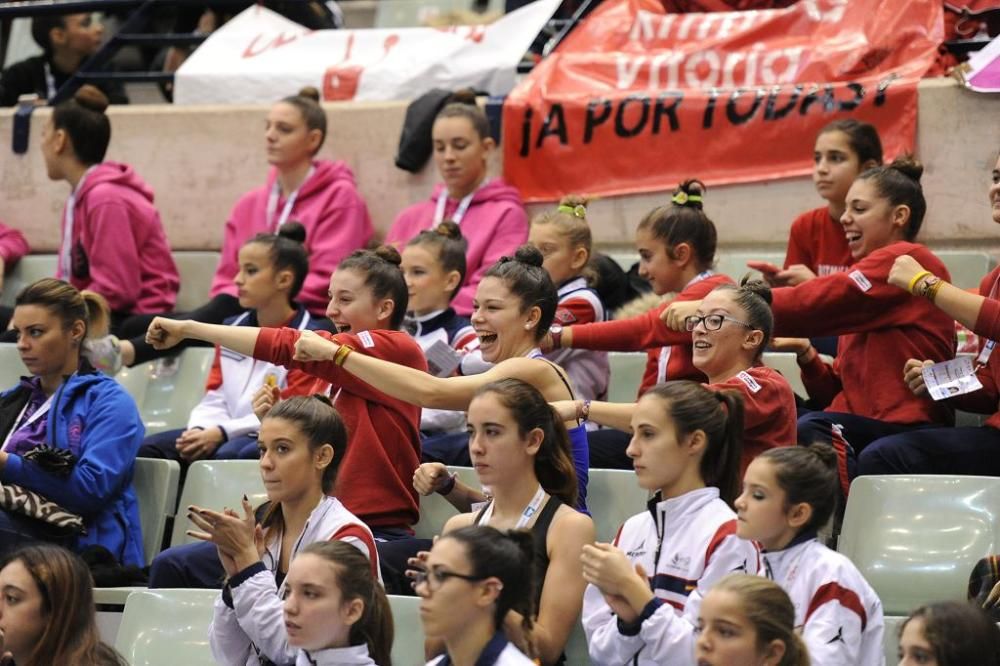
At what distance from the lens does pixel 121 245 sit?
6.16 m

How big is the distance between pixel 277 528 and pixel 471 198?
2.37 m

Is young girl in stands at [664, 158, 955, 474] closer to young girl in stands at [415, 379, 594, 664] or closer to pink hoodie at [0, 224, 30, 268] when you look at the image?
young girl in stands at [415, 379, 594, 664]

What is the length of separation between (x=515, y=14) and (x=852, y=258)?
2.11 m

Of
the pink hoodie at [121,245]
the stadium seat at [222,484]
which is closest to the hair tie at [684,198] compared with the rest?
the stadium seat at [222,484]

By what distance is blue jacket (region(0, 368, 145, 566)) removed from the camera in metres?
4.47

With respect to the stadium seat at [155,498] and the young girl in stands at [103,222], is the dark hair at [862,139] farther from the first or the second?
the young girl in stands at [103,222]

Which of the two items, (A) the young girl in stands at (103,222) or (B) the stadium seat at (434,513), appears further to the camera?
(A) the young girl in stands at (103,222)

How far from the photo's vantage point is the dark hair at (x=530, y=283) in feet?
13.8

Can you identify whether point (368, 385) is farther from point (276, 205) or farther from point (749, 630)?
point (276, 205)

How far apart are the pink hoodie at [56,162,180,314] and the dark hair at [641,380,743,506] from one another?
311 centimetres

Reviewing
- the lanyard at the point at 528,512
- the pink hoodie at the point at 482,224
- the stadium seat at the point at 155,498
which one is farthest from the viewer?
the pink hoodie at the point at 482,224

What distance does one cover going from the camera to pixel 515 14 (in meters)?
6.66

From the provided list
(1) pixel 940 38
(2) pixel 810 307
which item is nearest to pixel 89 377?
(2) pixel 810 307

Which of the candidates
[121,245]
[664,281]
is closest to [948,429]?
[664,281]
